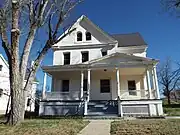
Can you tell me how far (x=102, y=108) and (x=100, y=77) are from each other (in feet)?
13.3

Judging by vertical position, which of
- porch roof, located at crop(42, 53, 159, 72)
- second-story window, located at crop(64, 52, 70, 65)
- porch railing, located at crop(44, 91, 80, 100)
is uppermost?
second-story window, located at crop(64, 52, 70, 65)

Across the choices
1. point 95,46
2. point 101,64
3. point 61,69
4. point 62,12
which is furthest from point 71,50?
point 62,12

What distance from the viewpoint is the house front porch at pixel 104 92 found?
13.1m

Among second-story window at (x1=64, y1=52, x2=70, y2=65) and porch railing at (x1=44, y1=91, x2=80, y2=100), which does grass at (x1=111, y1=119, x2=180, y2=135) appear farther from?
second-story window at (x1=64, y1=52, x2=70, y2=65)

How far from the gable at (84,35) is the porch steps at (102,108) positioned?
7033 millimetres

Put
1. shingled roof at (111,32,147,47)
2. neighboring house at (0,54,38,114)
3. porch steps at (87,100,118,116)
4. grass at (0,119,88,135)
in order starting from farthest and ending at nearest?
neighboring house at (0,54,38,114) → shingled roof at (111,32,147,47) → porch steps at (87,100,118,116) → grass at (0,119,88,135)

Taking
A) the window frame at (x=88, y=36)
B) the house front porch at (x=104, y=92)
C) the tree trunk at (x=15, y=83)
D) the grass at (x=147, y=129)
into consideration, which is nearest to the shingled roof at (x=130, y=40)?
the window frame at (x=88, y=36)

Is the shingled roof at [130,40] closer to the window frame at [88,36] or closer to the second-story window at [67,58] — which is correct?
the window frame at [88,36]

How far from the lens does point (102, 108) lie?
45.2ft

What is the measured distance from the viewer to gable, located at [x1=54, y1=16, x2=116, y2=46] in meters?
18.5

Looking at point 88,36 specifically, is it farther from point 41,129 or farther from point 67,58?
point 41,129

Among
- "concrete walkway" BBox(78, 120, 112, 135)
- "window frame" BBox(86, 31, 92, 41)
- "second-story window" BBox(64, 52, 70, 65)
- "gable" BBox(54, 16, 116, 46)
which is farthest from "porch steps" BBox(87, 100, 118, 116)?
"window frame" BBox(86, 31, 92, 41)

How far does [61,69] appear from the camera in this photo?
1538 centimetres

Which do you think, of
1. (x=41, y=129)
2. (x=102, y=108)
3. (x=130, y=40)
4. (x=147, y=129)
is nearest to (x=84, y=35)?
(x=130, y=40)
